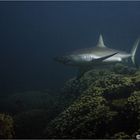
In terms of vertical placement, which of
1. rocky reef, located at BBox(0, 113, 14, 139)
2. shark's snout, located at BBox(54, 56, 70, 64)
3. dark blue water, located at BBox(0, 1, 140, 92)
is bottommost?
rocky reef, located at BBox(0, 113, 14, 139)

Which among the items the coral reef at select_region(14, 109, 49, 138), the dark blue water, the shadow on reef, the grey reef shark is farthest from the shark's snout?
the dark blue water

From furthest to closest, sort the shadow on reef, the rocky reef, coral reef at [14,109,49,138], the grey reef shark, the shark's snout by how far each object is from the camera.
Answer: coral reef at [14,109,49,138]
the grey reef shark
the shark's snout
the rocky reef
the shadow on reef

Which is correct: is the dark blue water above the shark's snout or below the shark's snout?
above

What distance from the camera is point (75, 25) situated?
79.0 m

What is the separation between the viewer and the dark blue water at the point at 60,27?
173 feet

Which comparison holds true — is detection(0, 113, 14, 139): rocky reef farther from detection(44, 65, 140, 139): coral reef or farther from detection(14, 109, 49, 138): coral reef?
detection(14, 109, 49, 138): coral reef

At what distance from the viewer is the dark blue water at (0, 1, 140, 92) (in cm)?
5283

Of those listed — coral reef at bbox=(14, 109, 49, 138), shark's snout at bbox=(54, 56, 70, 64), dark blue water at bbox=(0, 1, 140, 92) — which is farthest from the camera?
dark blue water at bbox=(0, 1, 140, 92)

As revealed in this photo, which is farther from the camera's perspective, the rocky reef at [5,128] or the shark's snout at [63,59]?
the shark's snout at [63,59]

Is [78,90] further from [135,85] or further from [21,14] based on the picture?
[21,14]

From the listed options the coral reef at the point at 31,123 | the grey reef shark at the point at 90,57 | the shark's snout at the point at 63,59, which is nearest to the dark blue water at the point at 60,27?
the coral reef at the point at 31,123

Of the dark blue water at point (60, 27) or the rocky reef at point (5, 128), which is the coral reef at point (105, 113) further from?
the dark blue water at point (60, 27)

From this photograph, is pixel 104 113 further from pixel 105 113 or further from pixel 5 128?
pixel 5 128

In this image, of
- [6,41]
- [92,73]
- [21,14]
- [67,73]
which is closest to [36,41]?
[6,41]
